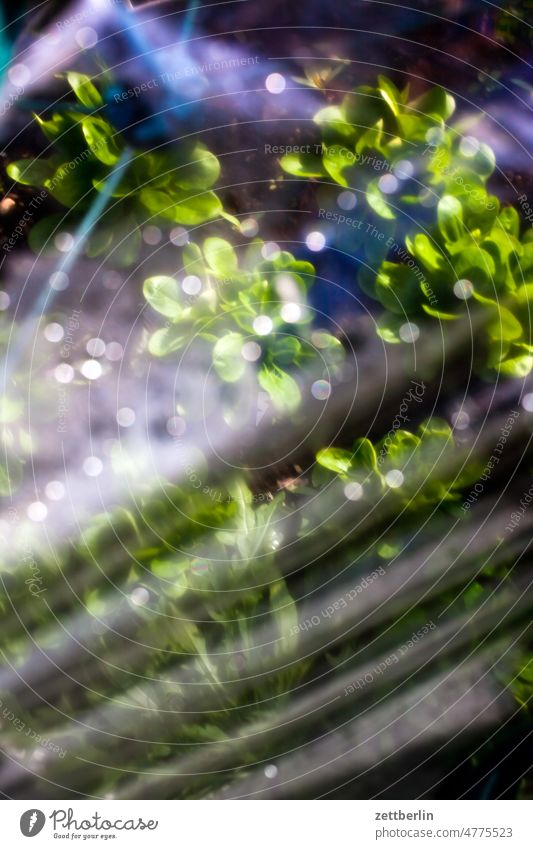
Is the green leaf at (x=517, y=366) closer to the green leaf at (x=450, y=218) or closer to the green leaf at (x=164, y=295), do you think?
the green leaf at (x=450, y=218)

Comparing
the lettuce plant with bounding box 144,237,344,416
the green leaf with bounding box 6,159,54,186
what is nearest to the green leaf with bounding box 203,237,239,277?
the lettuce plant with bounding box 144,237,344,416

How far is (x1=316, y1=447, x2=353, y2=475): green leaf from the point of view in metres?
0.44

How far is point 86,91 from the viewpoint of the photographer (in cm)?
44

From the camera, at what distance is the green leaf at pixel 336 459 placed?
44 centimetres

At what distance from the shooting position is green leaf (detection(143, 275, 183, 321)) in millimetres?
440

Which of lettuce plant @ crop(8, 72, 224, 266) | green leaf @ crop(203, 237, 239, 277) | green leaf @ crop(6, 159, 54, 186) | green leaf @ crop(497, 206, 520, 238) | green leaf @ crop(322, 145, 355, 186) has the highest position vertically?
green leaf @ crop(6, 159, 54, 186)

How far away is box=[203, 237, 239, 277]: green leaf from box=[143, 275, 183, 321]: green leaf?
0.03 meters

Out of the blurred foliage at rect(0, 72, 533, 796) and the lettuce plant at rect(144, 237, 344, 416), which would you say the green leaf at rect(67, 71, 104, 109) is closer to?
the blurred foliage at rect(0, 72, 533, 796)

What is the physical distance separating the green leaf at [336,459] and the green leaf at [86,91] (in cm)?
29

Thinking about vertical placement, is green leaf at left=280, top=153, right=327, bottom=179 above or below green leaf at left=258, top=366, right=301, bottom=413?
above

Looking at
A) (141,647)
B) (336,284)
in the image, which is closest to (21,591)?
(141,647)

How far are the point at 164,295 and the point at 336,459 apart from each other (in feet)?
0.54

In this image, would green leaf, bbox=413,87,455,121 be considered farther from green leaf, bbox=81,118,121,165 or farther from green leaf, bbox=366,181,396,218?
green leaf, bbox=81,118,121,165
